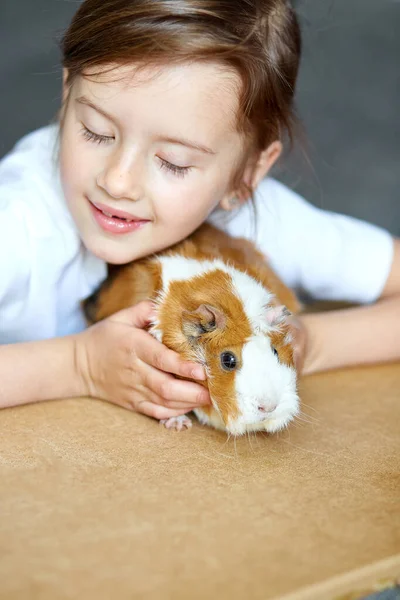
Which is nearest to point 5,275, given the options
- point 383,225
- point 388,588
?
point 388,588

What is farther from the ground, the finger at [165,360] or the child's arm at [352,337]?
the finger at [165,360]

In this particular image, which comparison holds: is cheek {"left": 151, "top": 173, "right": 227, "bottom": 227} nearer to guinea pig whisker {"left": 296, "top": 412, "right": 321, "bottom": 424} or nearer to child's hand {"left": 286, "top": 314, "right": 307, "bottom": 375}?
child's hand {"left": 286, "top": 314, "right": 307, "bottom": 375}

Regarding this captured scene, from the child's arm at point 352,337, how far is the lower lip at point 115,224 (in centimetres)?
36

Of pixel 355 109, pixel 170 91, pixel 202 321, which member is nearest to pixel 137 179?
pixel 170 91

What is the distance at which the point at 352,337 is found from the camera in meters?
1.39

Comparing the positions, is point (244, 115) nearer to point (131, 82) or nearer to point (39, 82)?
point (131, 82)

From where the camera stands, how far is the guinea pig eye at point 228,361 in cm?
99

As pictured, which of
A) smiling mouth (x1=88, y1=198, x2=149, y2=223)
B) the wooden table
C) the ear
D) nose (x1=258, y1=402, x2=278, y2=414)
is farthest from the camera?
the ear

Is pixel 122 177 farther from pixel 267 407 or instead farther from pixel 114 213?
pixel 267 407

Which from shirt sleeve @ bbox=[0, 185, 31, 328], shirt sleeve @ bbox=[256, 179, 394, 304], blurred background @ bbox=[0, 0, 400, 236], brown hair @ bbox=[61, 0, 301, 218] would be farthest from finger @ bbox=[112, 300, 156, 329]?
blurred background @ bbox=[0, 0, 400, 236]

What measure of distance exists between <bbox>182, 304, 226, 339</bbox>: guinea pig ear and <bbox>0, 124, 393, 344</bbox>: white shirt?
35 centimetres

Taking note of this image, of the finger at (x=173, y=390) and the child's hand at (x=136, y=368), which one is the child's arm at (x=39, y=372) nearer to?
the child's hand at (x=136, y=368)

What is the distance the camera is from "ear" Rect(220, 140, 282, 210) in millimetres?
1326

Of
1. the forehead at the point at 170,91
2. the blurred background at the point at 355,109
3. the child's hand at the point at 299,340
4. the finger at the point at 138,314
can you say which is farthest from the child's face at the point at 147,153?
the blurred background at the point at 355,109
